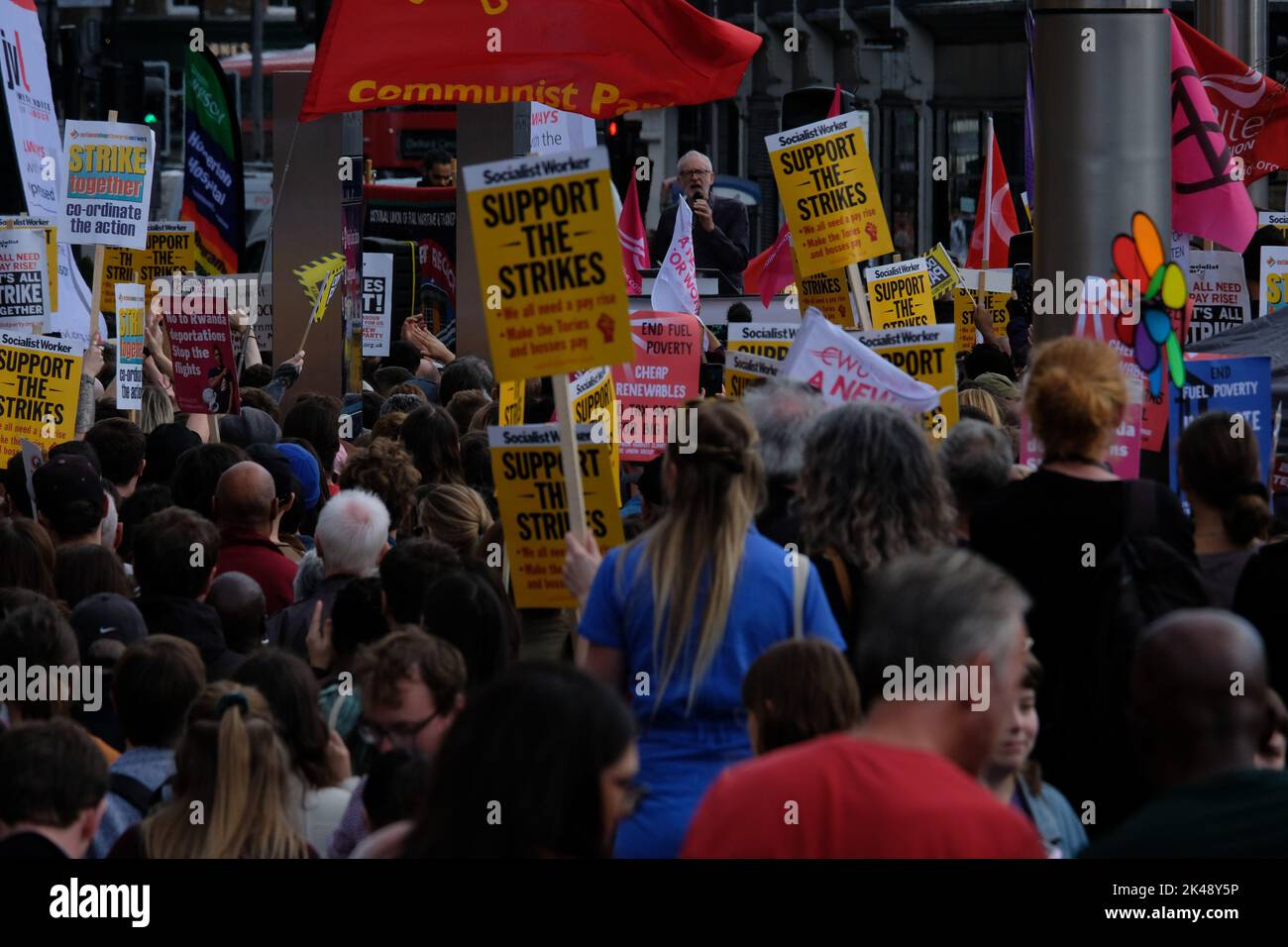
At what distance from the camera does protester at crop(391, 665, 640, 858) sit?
2990 mm

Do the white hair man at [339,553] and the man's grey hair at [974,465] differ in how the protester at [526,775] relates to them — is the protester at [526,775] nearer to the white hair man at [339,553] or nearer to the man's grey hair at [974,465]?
the man's grey hair at [974,465]

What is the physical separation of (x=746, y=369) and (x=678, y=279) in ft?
13.2

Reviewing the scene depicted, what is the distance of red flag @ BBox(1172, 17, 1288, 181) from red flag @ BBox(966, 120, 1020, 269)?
7.28 ft

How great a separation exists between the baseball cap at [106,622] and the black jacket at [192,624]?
11 centimetres

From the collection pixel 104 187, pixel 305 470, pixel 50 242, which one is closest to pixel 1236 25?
pixel 104 187

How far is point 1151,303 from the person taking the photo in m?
7.55

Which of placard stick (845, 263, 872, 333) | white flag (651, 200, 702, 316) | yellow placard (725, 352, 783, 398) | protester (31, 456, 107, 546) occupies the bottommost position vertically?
protester (31, 456, 107, 546)

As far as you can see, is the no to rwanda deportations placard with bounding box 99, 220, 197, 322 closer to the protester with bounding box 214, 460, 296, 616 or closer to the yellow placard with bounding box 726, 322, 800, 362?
the yellow placard with bounding box 726, 322, 800, 362

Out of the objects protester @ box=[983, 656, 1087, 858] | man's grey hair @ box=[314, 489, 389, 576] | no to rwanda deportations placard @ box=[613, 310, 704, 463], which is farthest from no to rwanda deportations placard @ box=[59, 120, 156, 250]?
protester @ box=[983, 656, 1087, 858]

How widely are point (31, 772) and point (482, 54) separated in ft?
21.6

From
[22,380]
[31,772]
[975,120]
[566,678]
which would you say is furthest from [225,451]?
[975,120]

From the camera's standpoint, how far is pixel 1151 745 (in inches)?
131

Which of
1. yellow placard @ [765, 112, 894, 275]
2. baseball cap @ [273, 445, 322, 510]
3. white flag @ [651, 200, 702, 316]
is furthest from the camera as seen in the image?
white flag @ [651, 200, 702, 316]
